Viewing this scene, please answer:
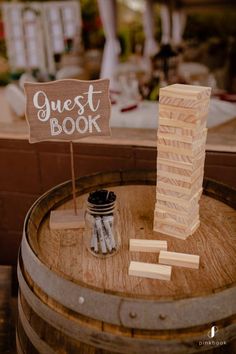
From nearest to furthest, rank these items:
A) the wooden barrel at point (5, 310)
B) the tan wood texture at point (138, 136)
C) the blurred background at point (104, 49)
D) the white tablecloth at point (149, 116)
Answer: the wooden barrel at point (5, 310) < the tan wood texture at point (138, 136) < the white tablecloth at point (149, 116) < the blurred background at point (104, 49)

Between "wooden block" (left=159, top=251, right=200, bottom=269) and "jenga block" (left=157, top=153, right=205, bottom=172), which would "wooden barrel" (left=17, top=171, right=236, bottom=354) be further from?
"jenga block" (left=157, top=153, right=205, bottom=172)

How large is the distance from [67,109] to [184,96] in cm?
46

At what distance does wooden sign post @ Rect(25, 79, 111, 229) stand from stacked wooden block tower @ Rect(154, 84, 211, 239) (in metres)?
0.26

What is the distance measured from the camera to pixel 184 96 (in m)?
1.24

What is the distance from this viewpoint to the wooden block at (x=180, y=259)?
4.15ft

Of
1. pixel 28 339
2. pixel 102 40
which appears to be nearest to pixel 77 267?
pixel 28 339

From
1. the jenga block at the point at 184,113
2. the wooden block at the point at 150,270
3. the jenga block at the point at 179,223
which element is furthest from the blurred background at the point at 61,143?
the wooden block at the point at 150,270

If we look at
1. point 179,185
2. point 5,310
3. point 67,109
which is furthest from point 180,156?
point 5,310

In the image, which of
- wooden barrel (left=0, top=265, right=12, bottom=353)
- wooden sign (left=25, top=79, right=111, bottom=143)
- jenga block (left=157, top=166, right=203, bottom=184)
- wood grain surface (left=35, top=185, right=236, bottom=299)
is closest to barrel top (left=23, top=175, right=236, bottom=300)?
wood grain surface (left=35, top=185, right=236, bottom=299)

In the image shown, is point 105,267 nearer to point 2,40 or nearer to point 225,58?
point 2,40

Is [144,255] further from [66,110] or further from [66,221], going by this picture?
[66,110]

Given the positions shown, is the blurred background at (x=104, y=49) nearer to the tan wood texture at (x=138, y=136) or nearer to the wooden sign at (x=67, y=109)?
the tan wood texture at (x=138, y=136)

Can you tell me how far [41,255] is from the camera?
1.31 meters

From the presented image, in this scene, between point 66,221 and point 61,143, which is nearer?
point 66,221
